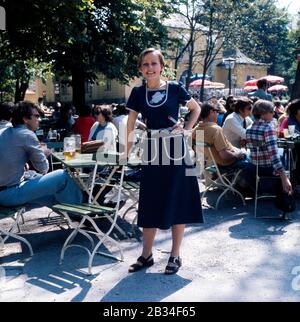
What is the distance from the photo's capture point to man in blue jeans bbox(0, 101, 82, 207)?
4.59m

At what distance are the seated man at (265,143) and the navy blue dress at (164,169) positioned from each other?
1816mm

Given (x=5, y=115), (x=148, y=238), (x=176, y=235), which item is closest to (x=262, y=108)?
(x=176, y=235)

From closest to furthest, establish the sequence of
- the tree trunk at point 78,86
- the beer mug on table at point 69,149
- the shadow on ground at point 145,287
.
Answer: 1. the shadow on ground at point 145,287
2. the beer mug on table at point 69,149
3. the tree trunk at point 78,86

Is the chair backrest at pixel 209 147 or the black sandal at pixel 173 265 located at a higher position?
the chair backrest at pixel 209 147

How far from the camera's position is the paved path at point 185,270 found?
3676 millimetres

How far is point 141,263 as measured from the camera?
421cm

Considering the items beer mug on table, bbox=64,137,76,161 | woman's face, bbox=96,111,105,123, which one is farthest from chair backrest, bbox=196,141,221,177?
beer mug on table, bbox=64,137,76,161

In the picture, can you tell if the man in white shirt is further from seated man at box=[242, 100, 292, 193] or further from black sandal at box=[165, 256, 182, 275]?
black sandal at box=[165, 256, 182, 275]

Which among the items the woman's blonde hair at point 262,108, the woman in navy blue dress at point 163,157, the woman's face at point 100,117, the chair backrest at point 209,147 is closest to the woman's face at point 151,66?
the woman in navy blue dress at point 163,157

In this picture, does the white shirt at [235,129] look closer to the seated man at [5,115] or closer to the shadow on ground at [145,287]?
the seated man at [5,115]

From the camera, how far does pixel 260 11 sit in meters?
30.0

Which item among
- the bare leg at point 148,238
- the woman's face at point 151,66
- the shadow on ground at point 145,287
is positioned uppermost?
the woman's face at point 151,66

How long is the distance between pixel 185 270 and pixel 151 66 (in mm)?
1798

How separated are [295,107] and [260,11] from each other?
2501 centimetres
